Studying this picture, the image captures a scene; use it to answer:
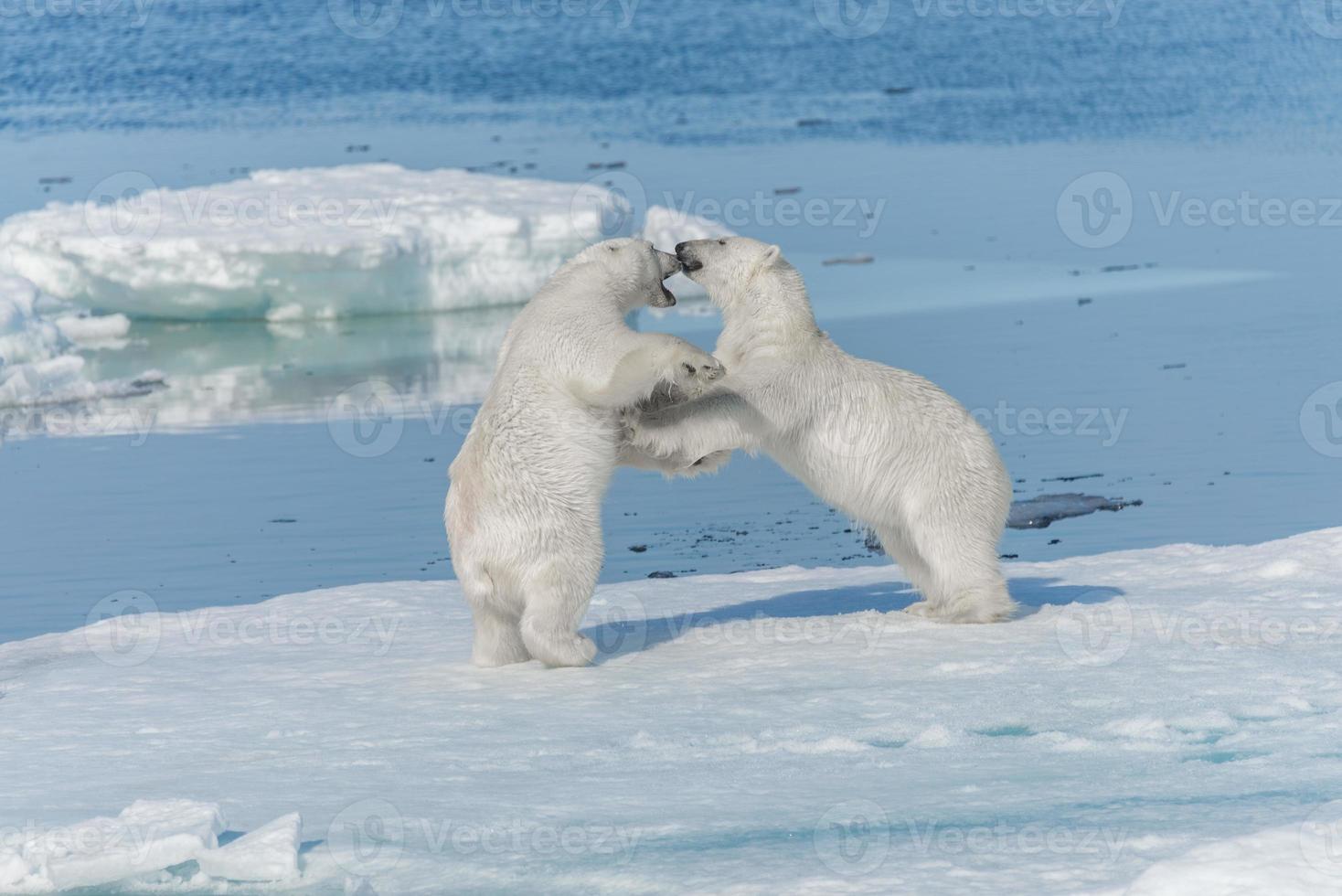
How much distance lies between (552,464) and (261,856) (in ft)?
6.90

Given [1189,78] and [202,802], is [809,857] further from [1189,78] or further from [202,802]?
[1189,78]

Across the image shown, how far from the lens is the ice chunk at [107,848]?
12.4 feet

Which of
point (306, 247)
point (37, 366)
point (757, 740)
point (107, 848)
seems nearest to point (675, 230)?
point (306, 247)

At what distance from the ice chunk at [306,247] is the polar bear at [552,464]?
1152 cm

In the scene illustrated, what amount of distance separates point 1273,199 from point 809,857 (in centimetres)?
1967

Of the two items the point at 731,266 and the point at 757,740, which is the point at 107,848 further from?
the point at 731,266

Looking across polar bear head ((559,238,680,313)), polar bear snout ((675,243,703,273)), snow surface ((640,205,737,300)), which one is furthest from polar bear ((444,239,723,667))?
snow surface ((640,205,737,300))

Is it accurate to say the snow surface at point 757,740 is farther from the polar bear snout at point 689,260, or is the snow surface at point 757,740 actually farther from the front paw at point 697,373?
the polar bear snout at point 689,260

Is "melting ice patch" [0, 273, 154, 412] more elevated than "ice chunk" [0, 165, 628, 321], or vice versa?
"ice chunk" [0, 165, 628, 321]

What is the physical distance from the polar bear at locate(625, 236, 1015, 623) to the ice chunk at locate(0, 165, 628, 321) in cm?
1120

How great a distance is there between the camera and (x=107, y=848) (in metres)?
3.82

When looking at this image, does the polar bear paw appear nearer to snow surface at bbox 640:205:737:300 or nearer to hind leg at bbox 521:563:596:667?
hind leg at bbox 521:563:596:667

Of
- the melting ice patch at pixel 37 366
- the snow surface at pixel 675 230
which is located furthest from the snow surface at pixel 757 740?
the snow surface at pixel 675 230

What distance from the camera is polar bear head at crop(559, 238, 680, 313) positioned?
589 centimetres
